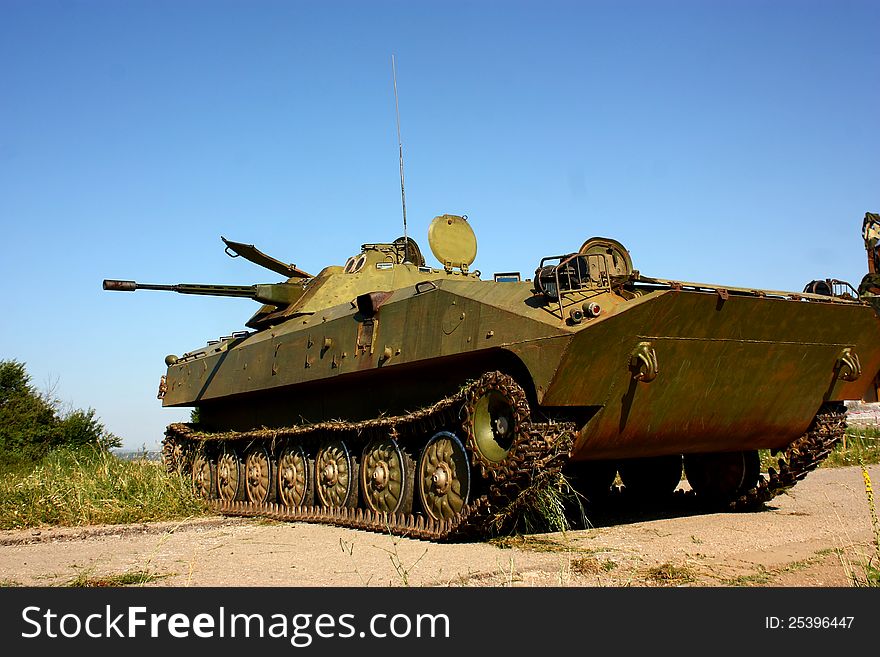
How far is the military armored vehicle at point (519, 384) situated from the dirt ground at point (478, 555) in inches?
27.4

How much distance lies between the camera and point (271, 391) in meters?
14.4

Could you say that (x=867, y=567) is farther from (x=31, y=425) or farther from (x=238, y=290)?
(x=31, y=425)

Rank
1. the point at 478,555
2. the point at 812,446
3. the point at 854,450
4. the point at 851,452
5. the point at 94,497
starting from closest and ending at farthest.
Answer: the point at 478,555 → the point at 812,446 → the point at 94,497 → the point at 851,452 → the point at 854,450

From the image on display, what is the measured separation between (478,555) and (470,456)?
1296 mm

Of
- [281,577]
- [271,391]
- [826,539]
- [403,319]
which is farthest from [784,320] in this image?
[271,391]

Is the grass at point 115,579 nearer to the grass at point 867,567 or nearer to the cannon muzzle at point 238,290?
the grass at point 867,567

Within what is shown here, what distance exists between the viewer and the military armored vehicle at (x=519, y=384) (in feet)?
28.5

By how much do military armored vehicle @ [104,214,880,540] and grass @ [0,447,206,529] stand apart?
3.20 ft

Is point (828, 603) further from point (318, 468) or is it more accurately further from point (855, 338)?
point (318, 468)

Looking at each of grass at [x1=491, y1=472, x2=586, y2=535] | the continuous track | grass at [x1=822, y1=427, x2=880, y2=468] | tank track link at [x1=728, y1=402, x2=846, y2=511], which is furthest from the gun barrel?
grass at [x1=822, y1=427, x2=880, y2=468]

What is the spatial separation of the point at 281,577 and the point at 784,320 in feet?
19.0

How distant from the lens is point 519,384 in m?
9.01

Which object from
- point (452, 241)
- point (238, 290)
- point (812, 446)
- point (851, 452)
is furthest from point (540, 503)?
point (851, 452)

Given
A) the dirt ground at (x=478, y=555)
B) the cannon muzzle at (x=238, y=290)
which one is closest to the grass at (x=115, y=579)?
the dirt ground at (x=478, y=555)
